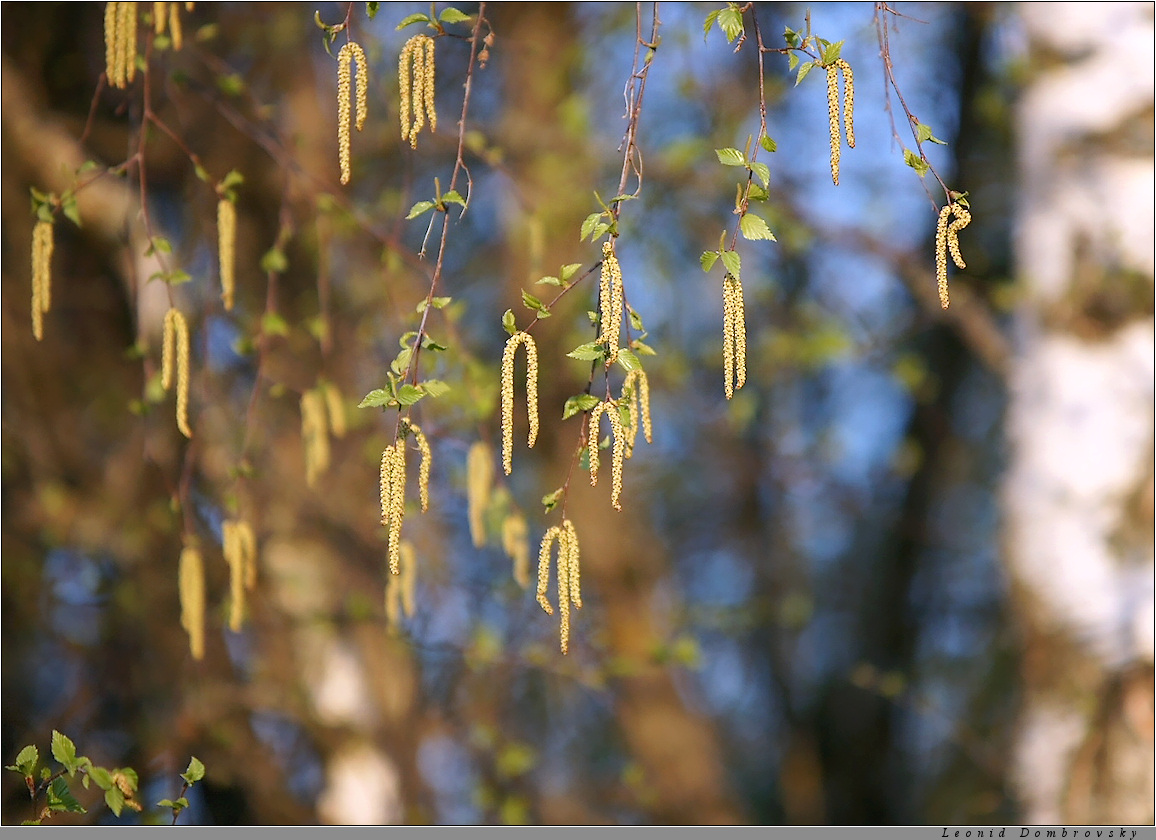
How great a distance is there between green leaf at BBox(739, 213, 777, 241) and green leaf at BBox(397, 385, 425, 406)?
30 cm

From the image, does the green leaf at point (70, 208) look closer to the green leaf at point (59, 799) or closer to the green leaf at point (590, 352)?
the green leaf at point (59, 799)

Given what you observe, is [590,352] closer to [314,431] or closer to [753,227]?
[753,227]

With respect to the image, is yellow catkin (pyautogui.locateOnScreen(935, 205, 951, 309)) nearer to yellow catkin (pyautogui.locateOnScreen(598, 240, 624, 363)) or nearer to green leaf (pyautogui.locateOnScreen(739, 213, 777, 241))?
green leaf (pyautogui.locateOnScreen(739, 213, 777, 241))

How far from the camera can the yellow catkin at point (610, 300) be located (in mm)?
826

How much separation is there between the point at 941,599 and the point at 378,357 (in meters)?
2.69

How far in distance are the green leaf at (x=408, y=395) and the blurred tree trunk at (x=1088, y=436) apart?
1.42 metres

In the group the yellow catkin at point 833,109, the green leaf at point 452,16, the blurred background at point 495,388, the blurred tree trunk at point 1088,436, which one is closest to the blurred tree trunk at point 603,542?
the blurred background at point 495,388

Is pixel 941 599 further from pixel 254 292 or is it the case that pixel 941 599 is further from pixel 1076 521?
pixel 254 292

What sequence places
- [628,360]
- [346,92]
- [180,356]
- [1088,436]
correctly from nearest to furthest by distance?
[628,360]
[346,92]
[180,356]
[1088,436]

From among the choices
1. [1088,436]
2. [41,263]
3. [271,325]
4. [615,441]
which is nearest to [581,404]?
[615,441]

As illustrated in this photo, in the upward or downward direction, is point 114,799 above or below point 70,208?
below

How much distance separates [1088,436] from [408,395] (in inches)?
56.8

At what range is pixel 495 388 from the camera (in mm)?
1864

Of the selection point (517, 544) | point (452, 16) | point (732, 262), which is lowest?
point (517, 544)
